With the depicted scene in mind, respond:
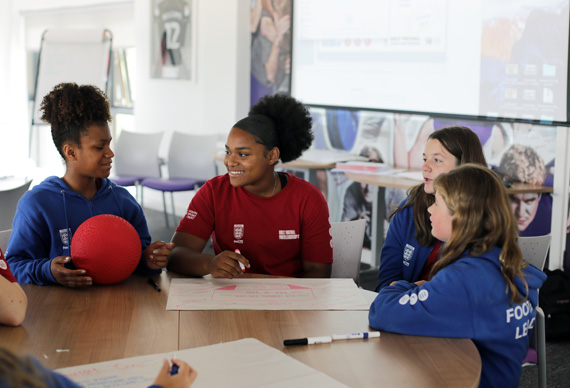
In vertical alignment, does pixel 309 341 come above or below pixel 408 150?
below

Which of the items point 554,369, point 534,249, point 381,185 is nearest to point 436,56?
point 381,185

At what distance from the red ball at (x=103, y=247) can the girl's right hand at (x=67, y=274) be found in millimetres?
20

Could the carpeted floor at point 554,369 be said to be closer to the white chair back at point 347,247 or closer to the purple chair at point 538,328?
the purple chair at point 538,328

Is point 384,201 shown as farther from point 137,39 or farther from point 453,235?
point 137,39

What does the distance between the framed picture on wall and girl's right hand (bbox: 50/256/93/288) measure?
17.0 feet

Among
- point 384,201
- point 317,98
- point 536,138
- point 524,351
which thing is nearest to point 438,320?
point 524,351

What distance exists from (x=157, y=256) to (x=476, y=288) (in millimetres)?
1007

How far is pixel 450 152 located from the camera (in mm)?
2580

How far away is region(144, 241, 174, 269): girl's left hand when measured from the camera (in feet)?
7.14

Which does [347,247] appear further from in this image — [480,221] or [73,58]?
[73,58]

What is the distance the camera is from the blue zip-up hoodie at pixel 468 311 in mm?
1671

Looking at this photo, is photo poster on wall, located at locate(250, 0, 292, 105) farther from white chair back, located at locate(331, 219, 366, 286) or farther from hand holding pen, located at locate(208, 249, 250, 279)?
hand holding pen, located at locate(208, 249, 250, 279)

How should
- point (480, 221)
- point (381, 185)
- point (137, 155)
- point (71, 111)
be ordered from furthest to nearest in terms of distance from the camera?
point (137, 155) → point (381, 185) → point (71, 111) → point (480, 221)

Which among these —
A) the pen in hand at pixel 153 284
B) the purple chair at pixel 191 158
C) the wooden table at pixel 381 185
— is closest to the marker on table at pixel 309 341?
the pen in hand at pixel 153 284
